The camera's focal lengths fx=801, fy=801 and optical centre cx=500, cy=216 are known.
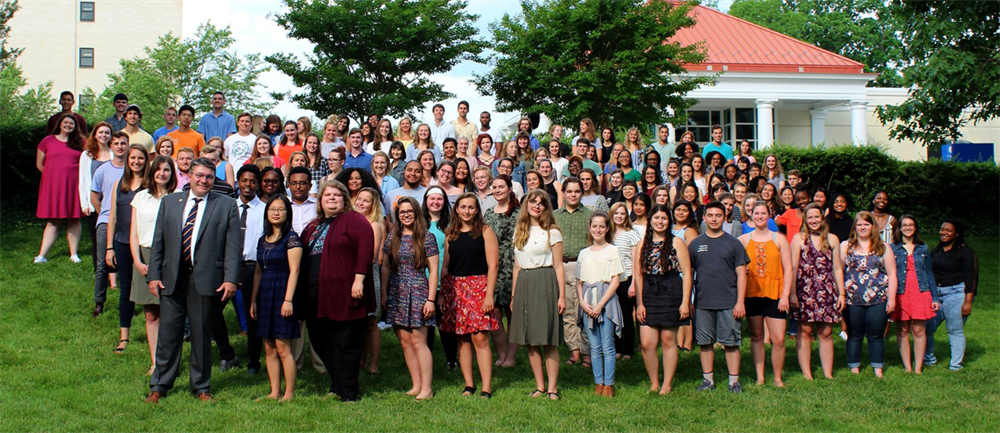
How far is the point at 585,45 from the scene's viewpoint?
1973 centimetres

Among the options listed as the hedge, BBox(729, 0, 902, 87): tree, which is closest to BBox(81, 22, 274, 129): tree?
the hedge

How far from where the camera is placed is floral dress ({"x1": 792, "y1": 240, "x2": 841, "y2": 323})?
7.81m

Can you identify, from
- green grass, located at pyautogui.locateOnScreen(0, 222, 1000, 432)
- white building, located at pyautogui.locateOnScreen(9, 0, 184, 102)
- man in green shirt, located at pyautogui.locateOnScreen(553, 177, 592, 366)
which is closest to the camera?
green grass, located at pyautogui.locateOnScreen(0, 222, 1000, 432)

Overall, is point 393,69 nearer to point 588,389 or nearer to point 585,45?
point 585,45

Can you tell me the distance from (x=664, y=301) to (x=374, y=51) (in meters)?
14.8

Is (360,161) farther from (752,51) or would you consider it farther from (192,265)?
(752,51)

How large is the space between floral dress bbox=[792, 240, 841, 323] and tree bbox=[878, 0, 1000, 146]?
6463 millimetres

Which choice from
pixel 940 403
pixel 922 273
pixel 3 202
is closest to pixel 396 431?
pixel 940 403

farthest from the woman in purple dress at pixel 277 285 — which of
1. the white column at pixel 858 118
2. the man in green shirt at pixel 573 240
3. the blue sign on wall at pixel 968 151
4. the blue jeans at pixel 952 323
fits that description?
the white column at pixel 858 118

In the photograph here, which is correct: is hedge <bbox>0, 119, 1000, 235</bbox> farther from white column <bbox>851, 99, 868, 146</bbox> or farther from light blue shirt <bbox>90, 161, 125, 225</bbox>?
light blue shirt <bbox>90, 161, 125, 225</bbox>

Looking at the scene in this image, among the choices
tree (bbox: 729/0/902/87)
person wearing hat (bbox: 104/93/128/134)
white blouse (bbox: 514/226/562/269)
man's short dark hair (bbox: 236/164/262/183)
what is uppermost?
tree (bbox: 729/0/902/87)

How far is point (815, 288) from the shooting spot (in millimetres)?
7871

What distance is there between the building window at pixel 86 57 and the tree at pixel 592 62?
4041cm

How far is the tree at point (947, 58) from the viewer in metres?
12.5
